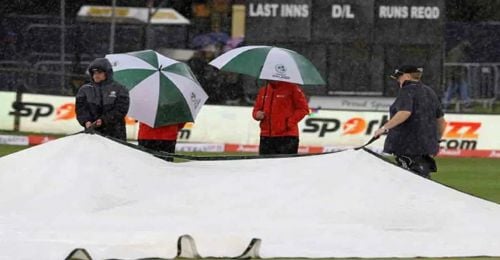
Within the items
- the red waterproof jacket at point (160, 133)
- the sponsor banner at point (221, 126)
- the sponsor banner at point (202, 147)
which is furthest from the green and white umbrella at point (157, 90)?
the sponsor banner at point (221, 126)

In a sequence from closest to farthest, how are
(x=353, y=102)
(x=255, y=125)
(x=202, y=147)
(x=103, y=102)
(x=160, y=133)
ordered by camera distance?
(x=103, y=102) < (x=160, y=133) < (x=202, y=147) < (x=255, y=125) < (x=353, y=102)

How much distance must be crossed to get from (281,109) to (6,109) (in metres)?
11.9

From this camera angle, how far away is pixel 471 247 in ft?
37.3

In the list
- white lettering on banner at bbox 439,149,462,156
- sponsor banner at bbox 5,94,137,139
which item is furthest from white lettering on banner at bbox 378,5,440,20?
sponsor banner at bbox 5,94,137,139

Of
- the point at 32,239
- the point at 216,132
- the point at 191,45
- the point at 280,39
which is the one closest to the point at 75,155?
the point at 32,239

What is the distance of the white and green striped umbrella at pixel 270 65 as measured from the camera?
14.2 metres

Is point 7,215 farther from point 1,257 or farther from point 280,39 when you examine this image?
point 280,39

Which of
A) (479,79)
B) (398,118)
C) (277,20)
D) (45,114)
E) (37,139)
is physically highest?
(277,20)

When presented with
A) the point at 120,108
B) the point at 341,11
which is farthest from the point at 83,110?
the point at 341,11

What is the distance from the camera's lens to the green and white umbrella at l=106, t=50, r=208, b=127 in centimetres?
1420

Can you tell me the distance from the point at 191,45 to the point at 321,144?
11.4m

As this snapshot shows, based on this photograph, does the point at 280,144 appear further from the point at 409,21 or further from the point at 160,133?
the point at 409,21

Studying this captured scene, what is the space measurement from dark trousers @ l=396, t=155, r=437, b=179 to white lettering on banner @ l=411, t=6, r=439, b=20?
15845mm

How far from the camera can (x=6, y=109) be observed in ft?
82.7
